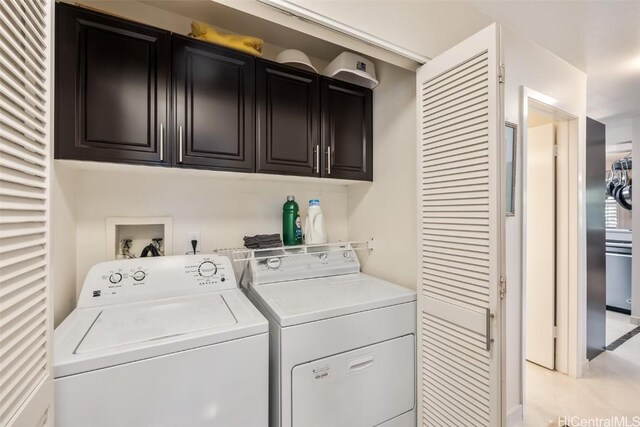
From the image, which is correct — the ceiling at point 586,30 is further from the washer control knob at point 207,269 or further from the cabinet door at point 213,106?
the washer control knob at point 207,269

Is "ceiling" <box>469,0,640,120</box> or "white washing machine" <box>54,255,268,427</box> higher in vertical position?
"ceiling" <box>469,0,640,120</box>

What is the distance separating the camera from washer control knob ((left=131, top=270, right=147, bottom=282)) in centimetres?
143

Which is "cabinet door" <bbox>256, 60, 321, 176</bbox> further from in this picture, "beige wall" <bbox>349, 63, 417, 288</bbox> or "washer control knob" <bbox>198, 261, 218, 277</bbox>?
"washer control knob" <bbox>198, 261, 218, 277</bbox>

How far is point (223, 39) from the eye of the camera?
152 centimetres

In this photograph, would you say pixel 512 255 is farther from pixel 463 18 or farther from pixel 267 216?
pixel 267 216

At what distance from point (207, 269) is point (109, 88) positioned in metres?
0.96

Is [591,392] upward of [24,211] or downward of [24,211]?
downward

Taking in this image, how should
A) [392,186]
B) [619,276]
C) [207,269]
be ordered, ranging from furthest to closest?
[619,276]
[392,186]
[207,269]

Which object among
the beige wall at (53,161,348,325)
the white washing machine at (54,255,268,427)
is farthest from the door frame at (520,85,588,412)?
the white washing machine at (54,255,268,427)

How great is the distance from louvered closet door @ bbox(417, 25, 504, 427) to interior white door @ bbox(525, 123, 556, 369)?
160cm

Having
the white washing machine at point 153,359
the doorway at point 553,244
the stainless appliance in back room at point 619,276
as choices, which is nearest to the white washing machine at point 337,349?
the white washing machine at point 153,359

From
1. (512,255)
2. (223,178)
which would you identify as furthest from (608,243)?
(223,178)

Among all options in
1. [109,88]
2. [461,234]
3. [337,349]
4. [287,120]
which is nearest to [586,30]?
[461,234]

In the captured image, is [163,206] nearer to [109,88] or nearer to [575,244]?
[109,88]
